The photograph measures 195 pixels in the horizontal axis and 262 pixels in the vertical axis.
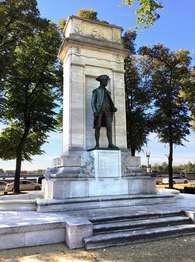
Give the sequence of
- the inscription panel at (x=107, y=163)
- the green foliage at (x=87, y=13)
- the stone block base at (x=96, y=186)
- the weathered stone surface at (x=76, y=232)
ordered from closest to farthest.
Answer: the weathered stone surface at (x=76, y=232) < the stone block base at (x=96, y=186) < the inscription panel at (x=107, y=163) < the green foliage at (x=87, y=13)

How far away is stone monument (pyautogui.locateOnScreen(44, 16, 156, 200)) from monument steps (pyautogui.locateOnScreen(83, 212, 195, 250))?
2171 mm

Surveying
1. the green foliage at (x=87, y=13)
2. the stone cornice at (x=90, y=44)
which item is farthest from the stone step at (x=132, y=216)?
the green foliage at (x=87, y=13)

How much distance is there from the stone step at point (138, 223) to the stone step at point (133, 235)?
15 centimetres

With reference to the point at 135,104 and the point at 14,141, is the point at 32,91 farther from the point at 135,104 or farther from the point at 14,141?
the point at 135,104

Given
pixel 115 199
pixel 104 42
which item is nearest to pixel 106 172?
pixel 115 199

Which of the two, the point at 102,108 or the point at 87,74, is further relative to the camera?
the point at 87,74

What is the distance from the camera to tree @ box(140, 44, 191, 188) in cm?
2330

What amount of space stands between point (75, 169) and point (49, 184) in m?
0.99

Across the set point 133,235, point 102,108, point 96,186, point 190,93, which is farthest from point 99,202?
point 190,93

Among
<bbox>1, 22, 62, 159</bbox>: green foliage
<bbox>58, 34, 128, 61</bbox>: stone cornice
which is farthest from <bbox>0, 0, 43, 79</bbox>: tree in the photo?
<bbox>58, 34, 128, 61</bbox>: stone cornice

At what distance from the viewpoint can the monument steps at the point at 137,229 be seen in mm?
6020

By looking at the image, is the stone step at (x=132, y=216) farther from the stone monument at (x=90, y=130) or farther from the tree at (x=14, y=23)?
the tree at (x=14, y=23)

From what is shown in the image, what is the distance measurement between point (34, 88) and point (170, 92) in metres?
11.7

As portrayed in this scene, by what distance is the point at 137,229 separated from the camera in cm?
662
